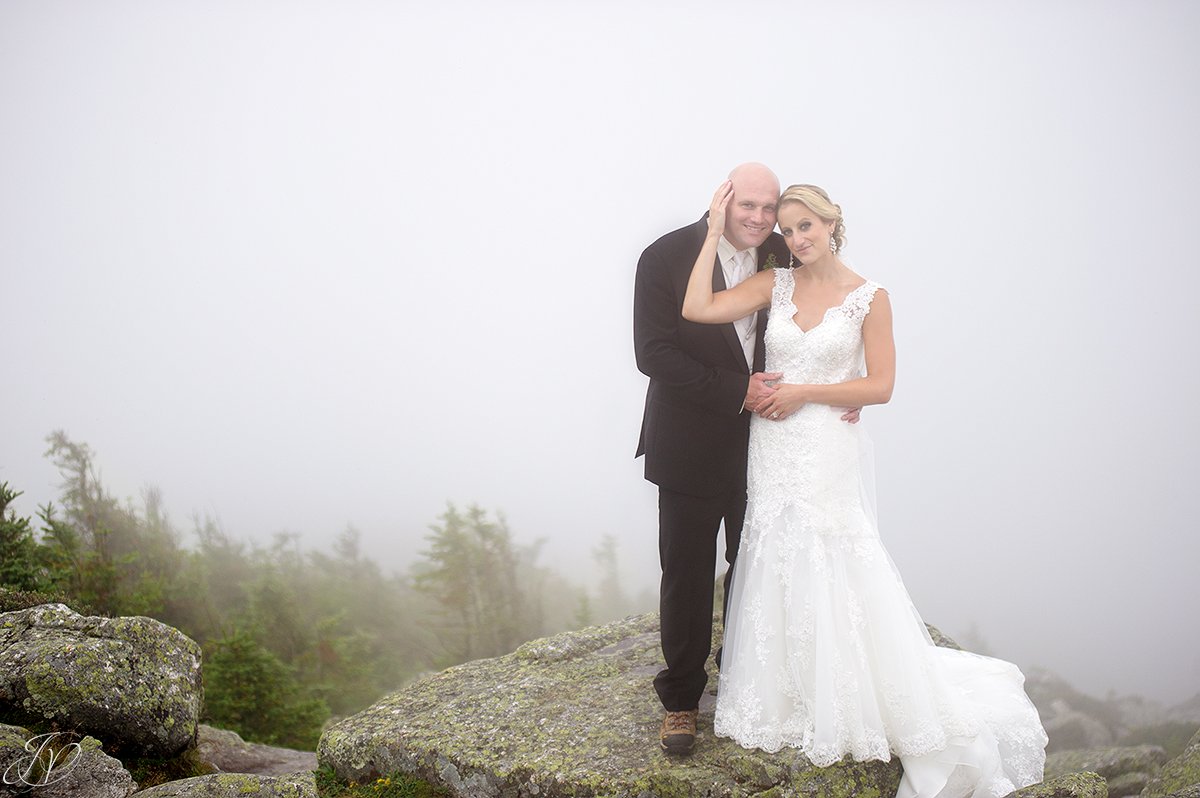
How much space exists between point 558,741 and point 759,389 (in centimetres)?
255

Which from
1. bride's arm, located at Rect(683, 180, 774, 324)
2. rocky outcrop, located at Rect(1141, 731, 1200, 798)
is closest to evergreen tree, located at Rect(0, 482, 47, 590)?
bride's arm, located at Rect(683, 180, 774, 324)

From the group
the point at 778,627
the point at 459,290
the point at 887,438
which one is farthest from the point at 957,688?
the point at 459,290

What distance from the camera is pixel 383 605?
44406mm

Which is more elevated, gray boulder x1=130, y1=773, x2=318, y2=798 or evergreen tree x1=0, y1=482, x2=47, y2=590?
evergreen tree x1=0, y1=482, x2=47, y2=590

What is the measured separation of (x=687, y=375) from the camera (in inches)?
188

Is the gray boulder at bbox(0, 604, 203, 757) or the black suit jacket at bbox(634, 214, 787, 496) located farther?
the gray boulder at bbox(0, 604, 203, 757)

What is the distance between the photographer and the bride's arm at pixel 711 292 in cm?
473

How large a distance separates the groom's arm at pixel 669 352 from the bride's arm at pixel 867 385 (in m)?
0.22

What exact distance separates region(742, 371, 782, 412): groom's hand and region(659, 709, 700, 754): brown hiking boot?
1935 mm

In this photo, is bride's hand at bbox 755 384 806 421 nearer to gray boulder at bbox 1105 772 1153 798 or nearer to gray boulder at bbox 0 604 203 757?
gray boulder at bbox 0 604 203 757

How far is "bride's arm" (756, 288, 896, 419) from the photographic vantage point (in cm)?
482

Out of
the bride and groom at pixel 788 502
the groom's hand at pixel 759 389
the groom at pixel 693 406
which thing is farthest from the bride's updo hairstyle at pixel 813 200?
the groom's hand at pixel 759 389

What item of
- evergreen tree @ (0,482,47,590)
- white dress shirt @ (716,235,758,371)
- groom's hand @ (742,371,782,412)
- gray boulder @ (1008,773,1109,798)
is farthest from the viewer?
evergreen tree @ (0,482,47,590)

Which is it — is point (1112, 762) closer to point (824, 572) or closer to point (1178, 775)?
point (1178, 775)
